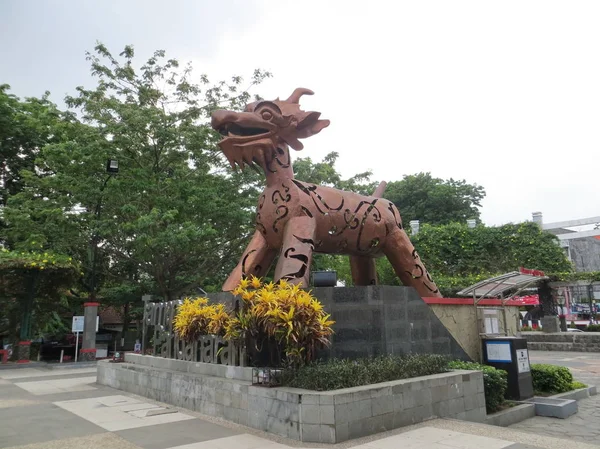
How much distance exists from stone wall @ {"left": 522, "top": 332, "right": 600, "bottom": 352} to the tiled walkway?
1821 cm

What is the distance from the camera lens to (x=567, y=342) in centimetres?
2164

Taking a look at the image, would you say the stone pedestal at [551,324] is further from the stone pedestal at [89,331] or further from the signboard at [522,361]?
the stone pedestal at [89,331]

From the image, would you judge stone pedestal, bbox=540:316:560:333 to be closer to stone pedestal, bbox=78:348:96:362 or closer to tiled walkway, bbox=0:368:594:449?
tiled walkway, bbox=0:368:594:449

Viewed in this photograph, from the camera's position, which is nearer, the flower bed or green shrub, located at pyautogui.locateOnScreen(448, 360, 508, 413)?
the flower bed

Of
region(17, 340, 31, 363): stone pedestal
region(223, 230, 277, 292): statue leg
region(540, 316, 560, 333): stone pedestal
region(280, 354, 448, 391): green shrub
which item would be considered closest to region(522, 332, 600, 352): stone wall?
region(540, 316, 560, 333): stone pedestal

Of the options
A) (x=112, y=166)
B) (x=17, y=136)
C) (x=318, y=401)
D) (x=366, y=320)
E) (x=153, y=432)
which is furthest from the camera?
(x=17, y=136)

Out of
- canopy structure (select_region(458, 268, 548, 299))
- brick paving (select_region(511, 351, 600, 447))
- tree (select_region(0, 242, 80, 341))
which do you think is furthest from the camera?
tree (select_region(0, 242, 80, 341))

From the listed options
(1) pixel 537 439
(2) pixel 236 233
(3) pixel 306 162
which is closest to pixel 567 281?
(3) pixel 306 162

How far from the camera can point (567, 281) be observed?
23672mm

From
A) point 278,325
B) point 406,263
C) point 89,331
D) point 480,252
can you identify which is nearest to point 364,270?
point 406,263

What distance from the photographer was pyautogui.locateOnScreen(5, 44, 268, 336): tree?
1515 centimetres

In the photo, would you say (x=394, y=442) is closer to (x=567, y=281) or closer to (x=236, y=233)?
(x=236, y=233)

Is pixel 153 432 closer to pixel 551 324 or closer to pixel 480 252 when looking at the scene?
pixel 551 324

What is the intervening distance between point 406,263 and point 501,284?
237 centimetres
